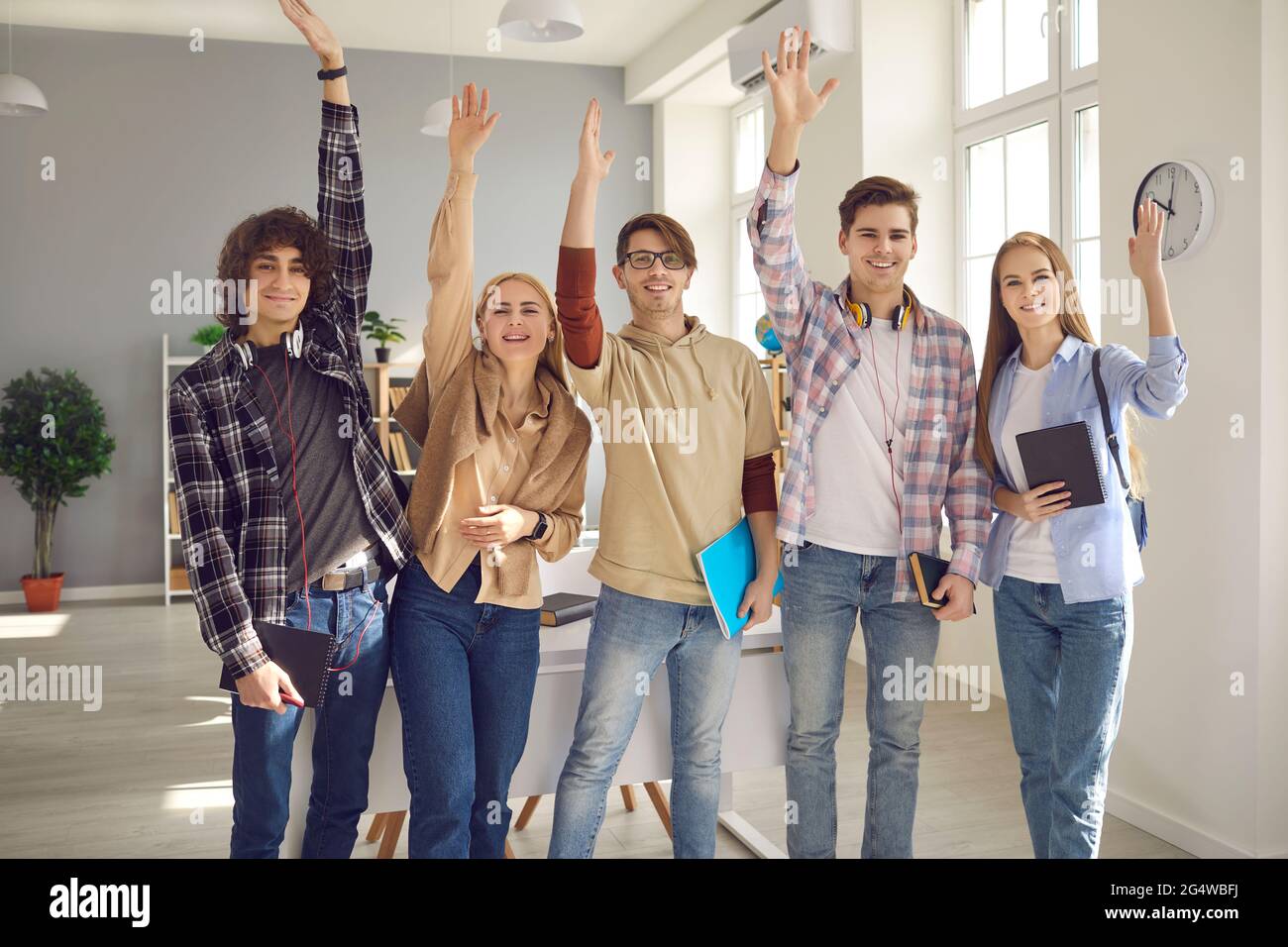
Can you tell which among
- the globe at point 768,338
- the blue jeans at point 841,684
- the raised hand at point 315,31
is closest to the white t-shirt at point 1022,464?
the blue jeans at point 841,684

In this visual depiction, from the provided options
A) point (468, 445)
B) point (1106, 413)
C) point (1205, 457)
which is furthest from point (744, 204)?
point (468, 445)

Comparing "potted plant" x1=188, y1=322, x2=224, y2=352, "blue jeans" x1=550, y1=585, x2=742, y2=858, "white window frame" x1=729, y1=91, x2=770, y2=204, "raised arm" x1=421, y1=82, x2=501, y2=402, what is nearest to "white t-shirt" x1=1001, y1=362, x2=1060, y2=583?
"blue jeans" x1=550, y1=585, x2=742, y2=858

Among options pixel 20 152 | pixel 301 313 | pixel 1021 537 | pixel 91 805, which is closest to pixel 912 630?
pixel 1021 537

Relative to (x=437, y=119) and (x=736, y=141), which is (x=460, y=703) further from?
(x=736, y=141)

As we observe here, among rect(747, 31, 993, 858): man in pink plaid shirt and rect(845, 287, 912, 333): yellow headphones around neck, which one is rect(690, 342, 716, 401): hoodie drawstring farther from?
rect(845, 287, 912, 333): yellow headphones around neck

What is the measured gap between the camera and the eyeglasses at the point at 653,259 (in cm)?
206

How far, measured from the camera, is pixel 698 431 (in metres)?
2.08

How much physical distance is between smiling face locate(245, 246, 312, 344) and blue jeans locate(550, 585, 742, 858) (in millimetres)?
843

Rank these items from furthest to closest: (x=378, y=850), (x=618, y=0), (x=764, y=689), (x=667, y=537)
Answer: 1. (x=618, y=0)
2. (x=378, y=850)
3. (x=764, y=689)
4. (x=667, y=537)

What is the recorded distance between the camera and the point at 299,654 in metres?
1.76

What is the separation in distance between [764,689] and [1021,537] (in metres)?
0.73

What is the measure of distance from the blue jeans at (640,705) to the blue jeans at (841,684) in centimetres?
17

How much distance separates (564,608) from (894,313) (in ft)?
3.67
